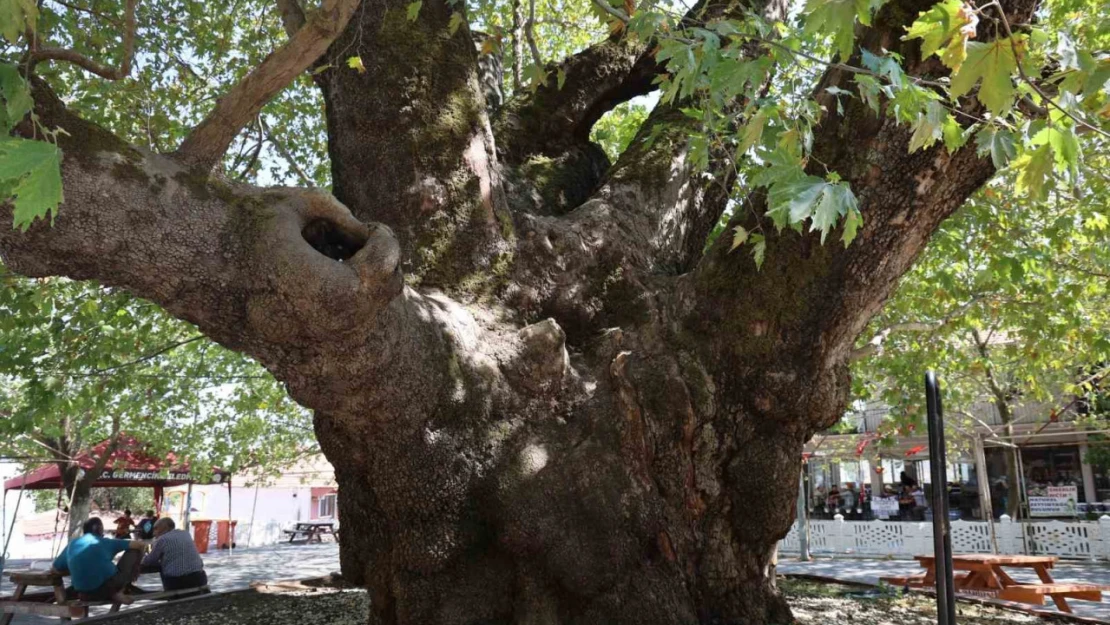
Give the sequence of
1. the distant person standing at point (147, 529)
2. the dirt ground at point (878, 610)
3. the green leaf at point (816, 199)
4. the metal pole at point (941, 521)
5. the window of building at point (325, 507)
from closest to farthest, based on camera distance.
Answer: the green leaf at point (816, 199) < the metal pole at point (941, 521) < the dirt ground at point (878, 610) < the distant person standing at point (147, 529) < the window of building at point (325, 507)

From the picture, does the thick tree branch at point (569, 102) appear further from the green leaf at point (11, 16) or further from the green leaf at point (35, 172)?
the green leaf at point (35, 172)

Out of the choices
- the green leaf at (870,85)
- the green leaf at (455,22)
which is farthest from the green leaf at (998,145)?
the green leaf at (455,22)

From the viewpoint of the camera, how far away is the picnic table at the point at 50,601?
20.7ft

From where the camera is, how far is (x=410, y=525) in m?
4.33

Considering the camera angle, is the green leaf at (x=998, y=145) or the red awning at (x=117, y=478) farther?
the red awning at (x=117, y=478)

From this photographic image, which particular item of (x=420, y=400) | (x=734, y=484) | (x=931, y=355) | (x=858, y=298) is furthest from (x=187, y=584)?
(x=931, y=355)

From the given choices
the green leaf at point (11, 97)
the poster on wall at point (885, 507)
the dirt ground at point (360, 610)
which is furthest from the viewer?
the poster on wall at point (885, 507)

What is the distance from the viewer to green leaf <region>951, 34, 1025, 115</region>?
2045 millimetres

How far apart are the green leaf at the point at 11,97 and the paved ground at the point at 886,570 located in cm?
1071

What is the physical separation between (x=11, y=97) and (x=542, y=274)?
3133 mm

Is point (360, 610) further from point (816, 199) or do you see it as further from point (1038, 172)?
point (1038, 172)

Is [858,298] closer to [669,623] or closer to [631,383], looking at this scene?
[631,383]

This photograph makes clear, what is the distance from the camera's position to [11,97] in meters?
2.62

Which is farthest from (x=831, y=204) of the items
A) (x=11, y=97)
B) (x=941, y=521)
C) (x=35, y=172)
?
(x=11, y=97)
